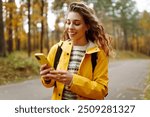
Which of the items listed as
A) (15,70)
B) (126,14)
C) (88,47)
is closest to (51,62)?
(88,47)

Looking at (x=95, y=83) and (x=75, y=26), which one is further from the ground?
(x=75, y=26)

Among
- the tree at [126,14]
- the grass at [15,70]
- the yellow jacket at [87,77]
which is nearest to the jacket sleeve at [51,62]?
the yellow jacket at [87,77]

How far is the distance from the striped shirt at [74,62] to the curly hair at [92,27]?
94 mm

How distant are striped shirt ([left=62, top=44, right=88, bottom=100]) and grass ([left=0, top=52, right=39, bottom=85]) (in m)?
8.17

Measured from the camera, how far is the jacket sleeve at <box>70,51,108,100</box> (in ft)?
6.27

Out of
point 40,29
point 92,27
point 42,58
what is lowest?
point 40,29

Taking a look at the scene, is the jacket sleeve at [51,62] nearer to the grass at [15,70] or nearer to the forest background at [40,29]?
the forest background at [40,29]

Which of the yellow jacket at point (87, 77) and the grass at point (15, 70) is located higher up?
the yellow jacket at point (87, 77)

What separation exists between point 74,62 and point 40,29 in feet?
112

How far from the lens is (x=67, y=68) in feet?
6.53

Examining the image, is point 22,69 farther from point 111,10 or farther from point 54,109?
point 111,10

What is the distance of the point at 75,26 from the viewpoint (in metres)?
2.00

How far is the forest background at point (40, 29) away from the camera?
1240 cm

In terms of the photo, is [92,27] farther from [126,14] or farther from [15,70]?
[126,14]
